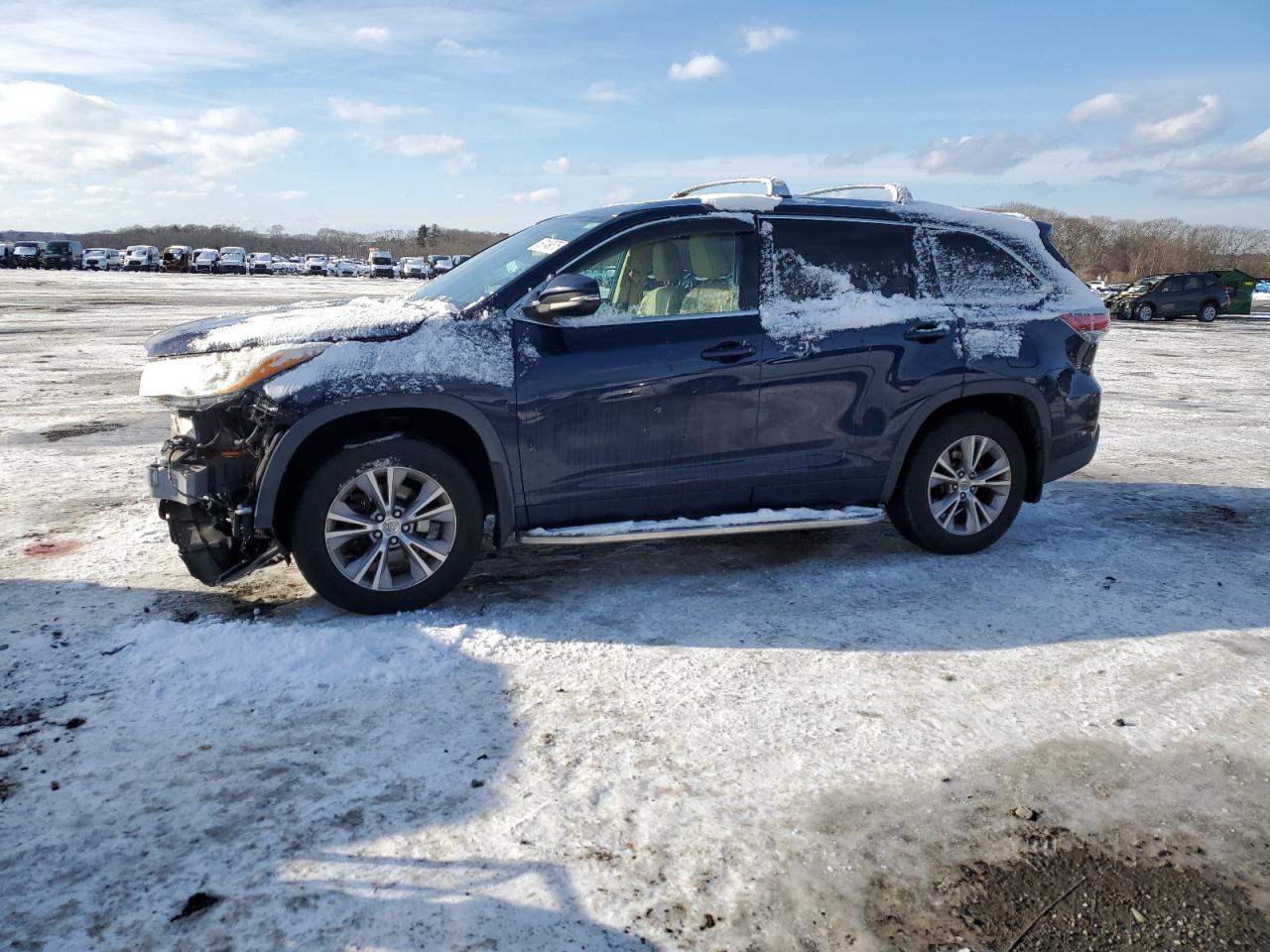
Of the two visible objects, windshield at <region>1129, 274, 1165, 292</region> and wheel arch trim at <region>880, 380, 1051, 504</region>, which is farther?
windshield at <region>1129, 274, 1165, 292</region>

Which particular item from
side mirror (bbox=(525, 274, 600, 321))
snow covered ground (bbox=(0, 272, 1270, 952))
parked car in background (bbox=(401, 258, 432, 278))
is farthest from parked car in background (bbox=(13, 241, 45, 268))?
side mirror (bbox=(525, 274, 600, 321))

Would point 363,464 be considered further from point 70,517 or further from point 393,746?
point 70,517

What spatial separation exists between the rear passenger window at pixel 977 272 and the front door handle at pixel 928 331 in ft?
0.67

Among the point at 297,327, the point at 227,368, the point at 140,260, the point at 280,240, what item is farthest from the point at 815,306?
the point at 280,240

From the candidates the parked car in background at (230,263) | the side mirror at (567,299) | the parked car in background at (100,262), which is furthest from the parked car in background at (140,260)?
the side mirror at (567,299)

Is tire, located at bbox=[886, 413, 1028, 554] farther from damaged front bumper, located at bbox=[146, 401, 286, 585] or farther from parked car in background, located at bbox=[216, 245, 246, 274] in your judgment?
parked car in background, located at bbox=[216, 245, 246, 274]

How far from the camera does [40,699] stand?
371cm

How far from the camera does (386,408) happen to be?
4.42m

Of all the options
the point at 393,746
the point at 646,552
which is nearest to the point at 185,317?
the point at 646,552

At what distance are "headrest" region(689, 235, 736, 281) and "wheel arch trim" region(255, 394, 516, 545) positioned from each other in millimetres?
1398

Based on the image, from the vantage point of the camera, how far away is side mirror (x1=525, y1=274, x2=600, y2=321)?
14.9ft

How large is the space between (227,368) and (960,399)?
378cm

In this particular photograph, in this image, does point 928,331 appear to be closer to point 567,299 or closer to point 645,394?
point 645,394

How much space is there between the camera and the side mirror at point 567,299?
14.9 ft
